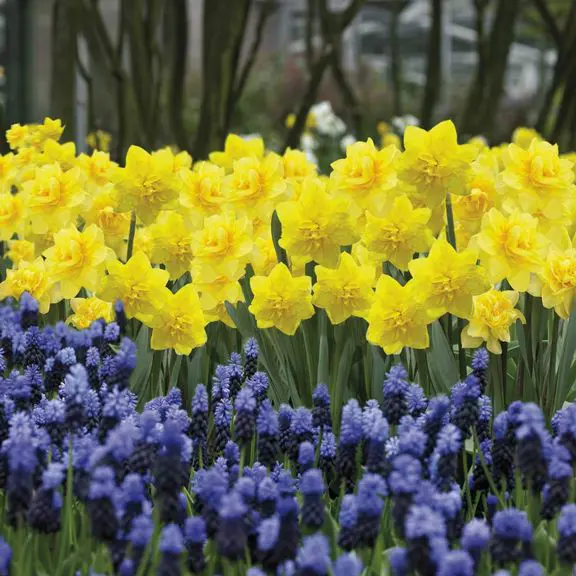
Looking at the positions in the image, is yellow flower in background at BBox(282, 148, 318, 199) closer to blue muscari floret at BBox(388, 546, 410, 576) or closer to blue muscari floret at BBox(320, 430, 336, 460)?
blue muscari floret at BBox(320, 430, 336, 460)

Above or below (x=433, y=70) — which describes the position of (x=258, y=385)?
below

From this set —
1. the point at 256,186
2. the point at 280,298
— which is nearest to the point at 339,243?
the point at 280,298

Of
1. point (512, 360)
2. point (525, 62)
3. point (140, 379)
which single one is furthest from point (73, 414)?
point (525, 62)

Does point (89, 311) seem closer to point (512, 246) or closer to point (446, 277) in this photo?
point (446, 277)

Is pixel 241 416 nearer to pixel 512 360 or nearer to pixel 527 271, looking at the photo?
pixel 527 271

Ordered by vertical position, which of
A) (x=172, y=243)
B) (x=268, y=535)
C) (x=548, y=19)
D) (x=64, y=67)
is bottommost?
(x=268, y=535)

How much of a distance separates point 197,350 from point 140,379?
0.52 feet

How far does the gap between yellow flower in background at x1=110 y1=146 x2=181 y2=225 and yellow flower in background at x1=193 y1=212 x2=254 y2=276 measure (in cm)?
18

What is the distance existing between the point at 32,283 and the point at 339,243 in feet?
2.52

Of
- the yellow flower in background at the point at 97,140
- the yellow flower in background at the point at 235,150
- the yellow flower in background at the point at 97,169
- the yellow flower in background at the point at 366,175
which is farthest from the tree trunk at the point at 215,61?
the yellow flower in background at the point at 366,175

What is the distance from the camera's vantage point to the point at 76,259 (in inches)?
96.0

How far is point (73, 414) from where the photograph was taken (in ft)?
5.49

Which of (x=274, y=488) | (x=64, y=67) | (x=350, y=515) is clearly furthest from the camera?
(x=64, y=67)

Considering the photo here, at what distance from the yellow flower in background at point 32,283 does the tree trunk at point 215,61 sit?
206 cm
